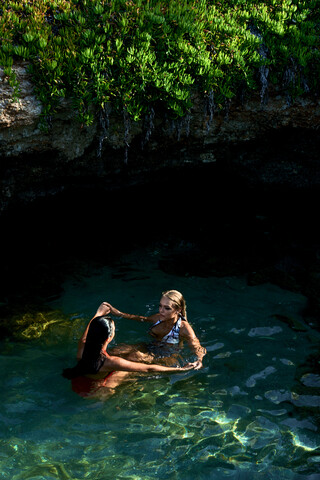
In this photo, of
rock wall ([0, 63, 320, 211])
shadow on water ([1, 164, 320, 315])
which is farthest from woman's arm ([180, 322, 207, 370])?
rock wall ([0, 63, 320, 211])

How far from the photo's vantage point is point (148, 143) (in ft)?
26.7

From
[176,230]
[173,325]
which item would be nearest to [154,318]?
[173,325]

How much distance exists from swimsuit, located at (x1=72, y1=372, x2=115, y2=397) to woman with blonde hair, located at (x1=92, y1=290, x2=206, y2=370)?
920mm

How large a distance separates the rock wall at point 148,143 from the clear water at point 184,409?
7.52ft

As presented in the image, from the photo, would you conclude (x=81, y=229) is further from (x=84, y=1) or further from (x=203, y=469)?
(x=203, y=469)

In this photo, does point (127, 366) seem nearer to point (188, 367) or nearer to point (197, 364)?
point (188, 367)

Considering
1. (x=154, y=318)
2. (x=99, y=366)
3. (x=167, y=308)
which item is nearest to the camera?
(x=99, y=366)

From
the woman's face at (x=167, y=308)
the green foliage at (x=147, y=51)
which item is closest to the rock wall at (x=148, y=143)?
the green foliage at (x=147, y=51)

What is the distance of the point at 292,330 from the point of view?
7.02 meters

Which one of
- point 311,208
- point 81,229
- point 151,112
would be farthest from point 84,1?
point 311,208

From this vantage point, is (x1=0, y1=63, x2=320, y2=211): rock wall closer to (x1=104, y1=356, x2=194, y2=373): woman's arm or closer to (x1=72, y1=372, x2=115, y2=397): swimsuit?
(x1=104, y1=356, x2=194, y2=373): woman's arm

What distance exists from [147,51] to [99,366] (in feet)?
15.8

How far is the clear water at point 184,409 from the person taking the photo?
183 inches

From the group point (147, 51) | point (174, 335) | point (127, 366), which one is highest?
point (147, 51)
